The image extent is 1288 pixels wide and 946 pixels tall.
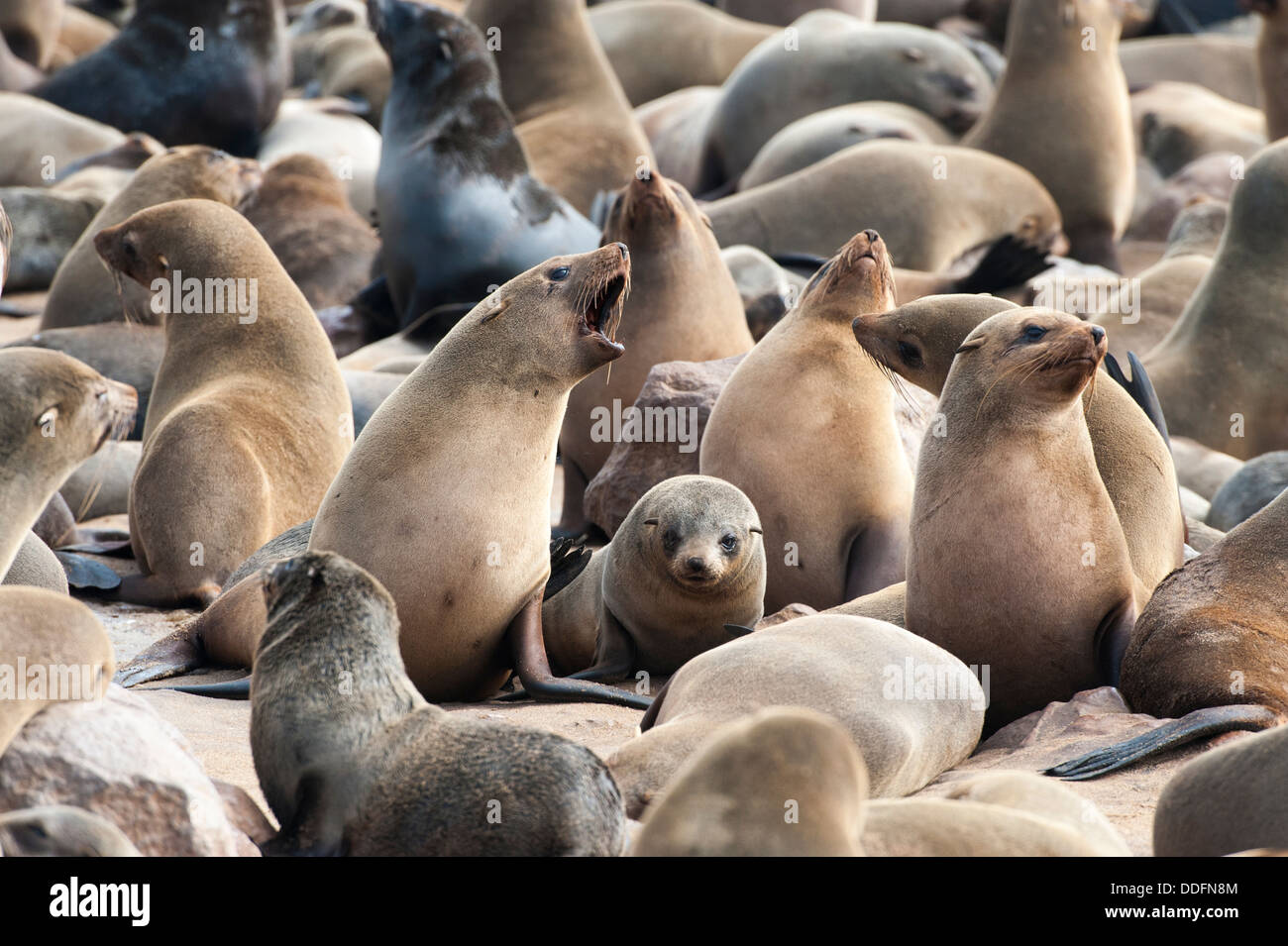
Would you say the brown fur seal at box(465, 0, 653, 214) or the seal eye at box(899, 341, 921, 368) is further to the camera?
the brown fur seal at box(465, 0, 653, 214)

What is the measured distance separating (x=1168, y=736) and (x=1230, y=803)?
823 millimetres

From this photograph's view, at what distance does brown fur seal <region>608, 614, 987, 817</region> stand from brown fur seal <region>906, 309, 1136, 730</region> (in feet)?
1.12

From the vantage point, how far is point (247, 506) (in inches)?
228

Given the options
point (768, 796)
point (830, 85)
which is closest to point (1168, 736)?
point (768, 796)

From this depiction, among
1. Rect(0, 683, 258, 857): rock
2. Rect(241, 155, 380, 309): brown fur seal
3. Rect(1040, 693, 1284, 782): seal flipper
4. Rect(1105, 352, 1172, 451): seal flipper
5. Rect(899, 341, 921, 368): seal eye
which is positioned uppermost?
Rect(899, 341, 921, 368): seal eye

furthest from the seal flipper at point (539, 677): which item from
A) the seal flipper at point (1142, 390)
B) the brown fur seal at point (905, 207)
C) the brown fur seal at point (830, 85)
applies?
the brown fur seal at point (830, 85)

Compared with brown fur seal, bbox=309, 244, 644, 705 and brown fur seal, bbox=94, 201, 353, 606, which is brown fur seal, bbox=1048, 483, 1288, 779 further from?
brown fur seal, bbox=94, 201, 353, 606

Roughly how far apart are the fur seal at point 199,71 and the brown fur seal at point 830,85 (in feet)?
10.9

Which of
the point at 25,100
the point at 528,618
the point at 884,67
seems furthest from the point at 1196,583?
the point at 25,100

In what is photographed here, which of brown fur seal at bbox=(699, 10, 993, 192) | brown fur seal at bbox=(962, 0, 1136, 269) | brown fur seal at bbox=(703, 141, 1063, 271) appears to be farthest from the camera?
brown fur seal at bbox=(699, 10, 993, 192)

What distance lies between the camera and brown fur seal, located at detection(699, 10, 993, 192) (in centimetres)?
1275

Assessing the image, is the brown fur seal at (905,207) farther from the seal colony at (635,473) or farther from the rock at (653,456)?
the rock at (653,456)

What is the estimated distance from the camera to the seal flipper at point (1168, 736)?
372 centimetres

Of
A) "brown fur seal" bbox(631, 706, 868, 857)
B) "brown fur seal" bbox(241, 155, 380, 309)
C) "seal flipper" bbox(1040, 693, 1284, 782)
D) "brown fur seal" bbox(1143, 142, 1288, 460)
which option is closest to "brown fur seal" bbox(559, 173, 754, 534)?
"brown fur seal" bbox(1143, 142, 1288, 460)
